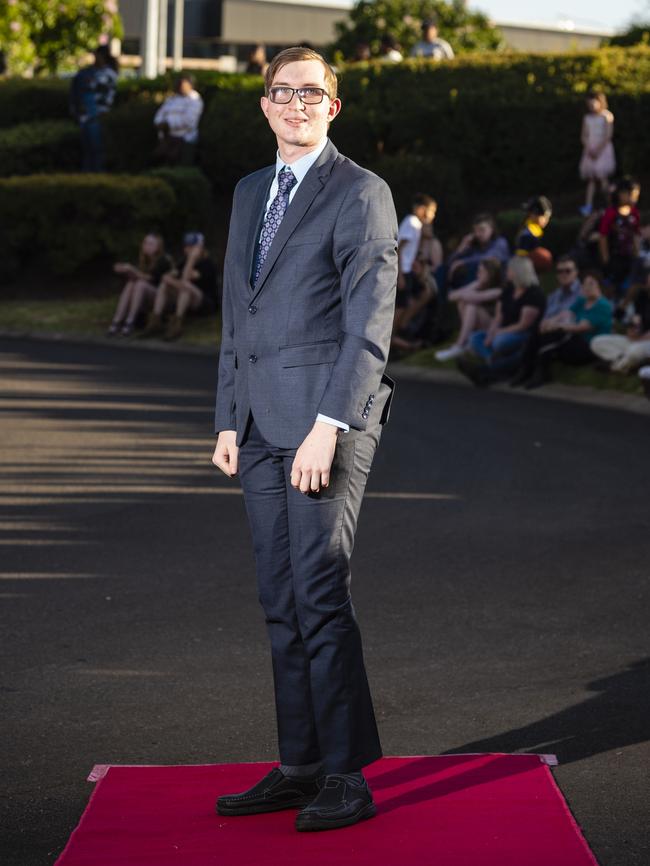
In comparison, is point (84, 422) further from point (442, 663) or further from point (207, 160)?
point (207, 160)

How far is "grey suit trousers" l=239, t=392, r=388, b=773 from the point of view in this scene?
4285mm

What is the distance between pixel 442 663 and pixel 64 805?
1.96 meters

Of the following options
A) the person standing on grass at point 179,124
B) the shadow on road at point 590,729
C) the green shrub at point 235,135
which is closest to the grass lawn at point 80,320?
the person standing on grass at point 179,124

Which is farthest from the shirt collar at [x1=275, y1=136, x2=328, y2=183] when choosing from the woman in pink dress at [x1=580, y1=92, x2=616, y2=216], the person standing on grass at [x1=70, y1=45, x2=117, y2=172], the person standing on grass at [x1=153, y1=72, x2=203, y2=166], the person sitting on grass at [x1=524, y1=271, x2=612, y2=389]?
the person standing on grass at [x1=70, y1=45, x2=117, y2=172]

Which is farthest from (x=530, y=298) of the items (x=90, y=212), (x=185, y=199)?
(x=90, y=212)

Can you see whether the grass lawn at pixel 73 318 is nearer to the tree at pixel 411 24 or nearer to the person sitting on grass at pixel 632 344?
the person sitting on grass at pixel 632 344

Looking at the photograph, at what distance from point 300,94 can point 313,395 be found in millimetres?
847

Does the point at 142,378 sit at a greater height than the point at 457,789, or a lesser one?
lesser

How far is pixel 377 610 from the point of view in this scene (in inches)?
272

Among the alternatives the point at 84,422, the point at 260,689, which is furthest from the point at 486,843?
the point at 84,422

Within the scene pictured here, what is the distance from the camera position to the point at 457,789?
15.2ft

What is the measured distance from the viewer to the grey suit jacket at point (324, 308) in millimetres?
4191

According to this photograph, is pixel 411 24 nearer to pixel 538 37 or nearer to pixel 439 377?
pixel 538 37

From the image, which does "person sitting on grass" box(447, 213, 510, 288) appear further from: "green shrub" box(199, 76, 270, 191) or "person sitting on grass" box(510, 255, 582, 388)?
"green shrub" box(199, 76, 270, 191)
